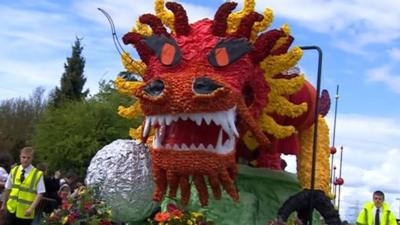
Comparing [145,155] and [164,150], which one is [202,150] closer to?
[164,150]

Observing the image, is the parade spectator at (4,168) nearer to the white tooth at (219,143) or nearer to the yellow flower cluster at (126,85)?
the yellow flower cluster at (126,85)

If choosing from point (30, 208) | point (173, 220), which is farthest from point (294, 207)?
point (30, 208)

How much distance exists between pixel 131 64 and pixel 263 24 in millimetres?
1056

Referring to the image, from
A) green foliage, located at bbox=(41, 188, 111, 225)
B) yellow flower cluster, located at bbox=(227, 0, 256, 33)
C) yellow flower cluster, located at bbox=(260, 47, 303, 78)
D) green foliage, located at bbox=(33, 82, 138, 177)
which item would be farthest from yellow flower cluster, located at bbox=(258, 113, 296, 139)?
green foliage, located at bbox=(33, 82, 138, 177)

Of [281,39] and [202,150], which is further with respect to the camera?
[281,39]

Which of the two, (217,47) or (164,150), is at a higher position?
(217,47)

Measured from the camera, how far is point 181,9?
503 centimetres

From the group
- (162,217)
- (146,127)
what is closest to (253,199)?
(162,217)

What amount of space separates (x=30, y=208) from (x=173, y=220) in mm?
3028

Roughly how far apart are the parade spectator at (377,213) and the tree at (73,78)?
108 ft

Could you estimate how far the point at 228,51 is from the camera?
4746 mm

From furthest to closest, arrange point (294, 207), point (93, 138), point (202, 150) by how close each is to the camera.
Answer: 1. point (93, 138)
2. point (294, 207)
3. point (202, 150)

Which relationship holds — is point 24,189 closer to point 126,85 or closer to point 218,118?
point 126,85

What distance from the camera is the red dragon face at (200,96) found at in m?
4.47
